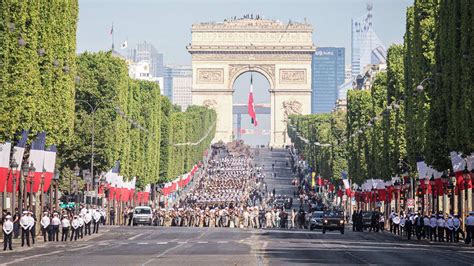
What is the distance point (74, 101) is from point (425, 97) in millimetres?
22004

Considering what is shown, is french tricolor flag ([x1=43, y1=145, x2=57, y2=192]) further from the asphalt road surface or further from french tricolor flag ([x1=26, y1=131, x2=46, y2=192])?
the asphalt road surface

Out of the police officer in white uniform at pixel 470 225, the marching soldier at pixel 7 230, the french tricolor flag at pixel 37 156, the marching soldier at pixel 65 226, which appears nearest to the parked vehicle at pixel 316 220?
the marching soldier at pixel 65 226

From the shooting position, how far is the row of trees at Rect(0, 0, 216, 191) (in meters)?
73.1

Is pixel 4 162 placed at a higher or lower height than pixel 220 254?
higher

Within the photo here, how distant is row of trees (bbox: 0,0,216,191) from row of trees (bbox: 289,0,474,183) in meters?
20.3

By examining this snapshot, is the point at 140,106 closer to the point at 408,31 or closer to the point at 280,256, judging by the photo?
the point at 408,31

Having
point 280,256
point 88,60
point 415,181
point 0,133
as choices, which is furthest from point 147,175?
point 280,256

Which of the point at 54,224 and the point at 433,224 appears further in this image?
the point at 433,224

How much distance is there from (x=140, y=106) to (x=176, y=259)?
95.9 metres

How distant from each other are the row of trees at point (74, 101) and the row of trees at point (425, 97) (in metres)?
20.3

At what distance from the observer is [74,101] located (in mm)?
99250

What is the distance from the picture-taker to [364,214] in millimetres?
115750

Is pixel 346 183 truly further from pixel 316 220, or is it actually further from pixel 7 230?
pixel 7 230

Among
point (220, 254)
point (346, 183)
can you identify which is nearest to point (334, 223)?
point (220, 254)
